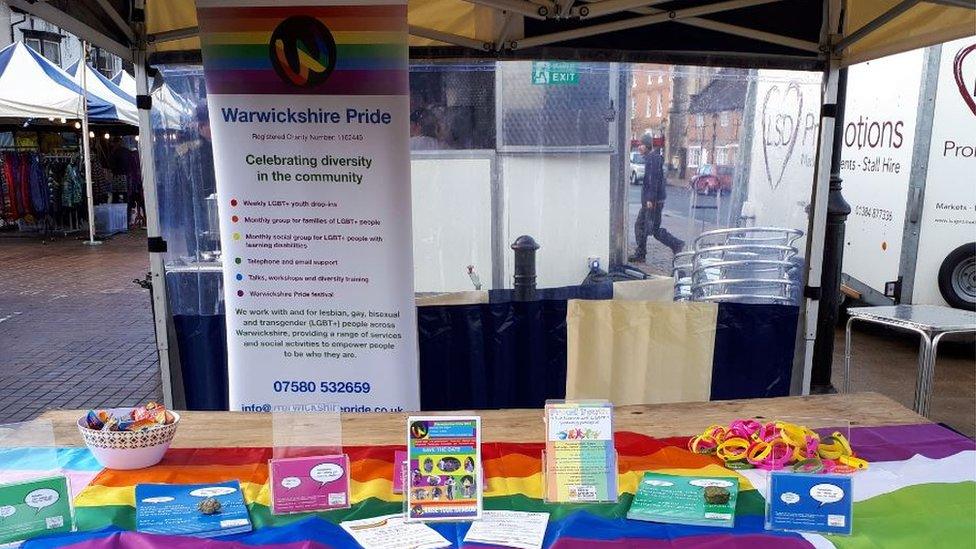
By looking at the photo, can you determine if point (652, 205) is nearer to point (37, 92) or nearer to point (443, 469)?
point (443, 469)

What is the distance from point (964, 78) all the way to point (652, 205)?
3.41 metres

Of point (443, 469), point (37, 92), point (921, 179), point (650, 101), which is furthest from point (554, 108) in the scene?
point (37, 92)

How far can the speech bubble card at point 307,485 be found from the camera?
1703 millimetres

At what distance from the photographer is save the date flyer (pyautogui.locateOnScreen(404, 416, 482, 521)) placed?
167 centimetres

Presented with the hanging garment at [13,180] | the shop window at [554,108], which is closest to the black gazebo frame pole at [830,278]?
the shop window at [554,108]

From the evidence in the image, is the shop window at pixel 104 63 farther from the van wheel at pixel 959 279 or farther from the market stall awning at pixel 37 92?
the van wheel at pixel 959 279

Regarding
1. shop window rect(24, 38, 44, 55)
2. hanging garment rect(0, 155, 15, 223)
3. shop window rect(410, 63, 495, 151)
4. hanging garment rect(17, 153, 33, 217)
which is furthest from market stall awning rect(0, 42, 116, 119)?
shop window rect(24, 38, 44, 55)

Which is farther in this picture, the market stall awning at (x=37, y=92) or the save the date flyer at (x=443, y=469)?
the market stall awning at (x=37, y=92)

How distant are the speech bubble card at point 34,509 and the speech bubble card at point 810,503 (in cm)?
151

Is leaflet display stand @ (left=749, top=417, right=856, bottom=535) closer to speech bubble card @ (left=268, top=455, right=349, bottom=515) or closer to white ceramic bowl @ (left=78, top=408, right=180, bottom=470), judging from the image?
speech bubble card @ (left=268, top=455, right=349, bottom=515)

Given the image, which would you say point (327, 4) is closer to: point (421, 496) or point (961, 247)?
point (421, 496)

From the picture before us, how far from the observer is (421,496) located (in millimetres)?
1681

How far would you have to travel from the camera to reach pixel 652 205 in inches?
147

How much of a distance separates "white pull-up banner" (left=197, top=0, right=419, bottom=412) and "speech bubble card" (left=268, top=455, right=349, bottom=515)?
1134 millimetres
